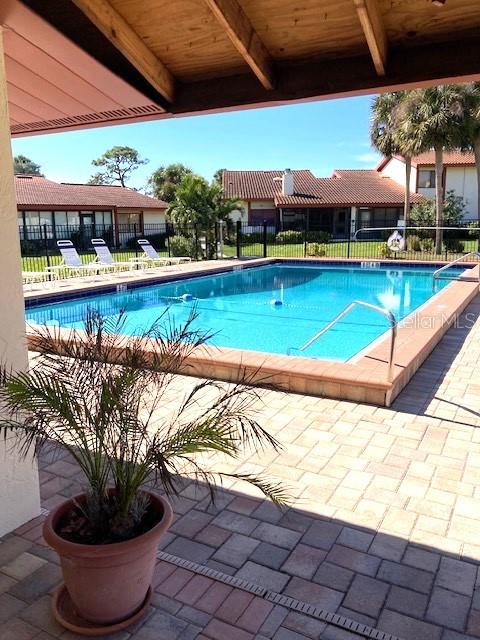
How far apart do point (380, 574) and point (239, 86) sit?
3.12 meters

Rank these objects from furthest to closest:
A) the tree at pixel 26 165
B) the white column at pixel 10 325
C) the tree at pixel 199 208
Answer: the tree at pixel 26 165 → the tree at pixel 199 208 → the white column at pixel 10 325

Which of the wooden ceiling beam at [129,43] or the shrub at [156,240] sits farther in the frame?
the shrub at [156,240]

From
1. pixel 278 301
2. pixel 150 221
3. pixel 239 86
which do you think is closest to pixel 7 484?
pixel 239 86

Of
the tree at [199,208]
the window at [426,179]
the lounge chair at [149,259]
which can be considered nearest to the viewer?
the lounge chair at [149,259]

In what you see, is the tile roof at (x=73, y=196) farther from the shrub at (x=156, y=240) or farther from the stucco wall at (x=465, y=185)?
the stucco wall at (x=465, y=185)

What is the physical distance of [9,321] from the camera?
2859 mm

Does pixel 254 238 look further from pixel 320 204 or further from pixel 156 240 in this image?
pixel 320 204

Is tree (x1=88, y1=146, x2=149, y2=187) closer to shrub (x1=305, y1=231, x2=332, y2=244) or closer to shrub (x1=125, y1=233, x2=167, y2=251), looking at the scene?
shrub (x1=125, y1=233, x2=167, y2=251)

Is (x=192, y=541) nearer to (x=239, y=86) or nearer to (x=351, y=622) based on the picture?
(x=351, y=622)

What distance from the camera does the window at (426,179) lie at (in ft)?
112

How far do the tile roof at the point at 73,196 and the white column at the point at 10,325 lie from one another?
23355mm

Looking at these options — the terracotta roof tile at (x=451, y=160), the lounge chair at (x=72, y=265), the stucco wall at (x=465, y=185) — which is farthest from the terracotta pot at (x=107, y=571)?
the stucco wall at (x=465, y=185)

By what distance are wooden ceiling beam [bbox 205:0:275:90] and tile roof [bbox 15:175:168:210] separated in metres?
23.4

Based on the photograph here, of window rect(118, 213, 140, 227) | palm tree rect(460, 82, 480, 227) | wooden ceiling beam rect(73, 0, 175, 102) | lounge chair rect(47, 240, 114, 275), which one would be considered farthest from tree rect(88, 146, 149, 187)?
wooden ceiling beam rect(73, 0, 175, 102)
